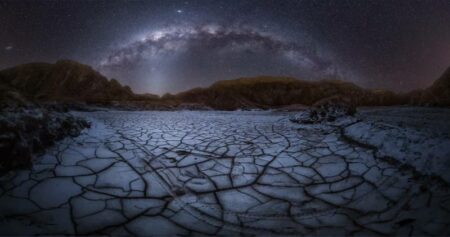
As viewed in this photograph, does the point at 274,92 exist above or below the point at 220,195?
above

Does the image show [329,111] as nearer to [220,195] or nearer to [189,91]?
[220,195]

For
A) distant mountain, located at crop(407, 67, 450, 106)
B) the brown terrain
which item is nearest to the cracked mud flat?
distant mountain, located at crop(407, 67, 450, 106)

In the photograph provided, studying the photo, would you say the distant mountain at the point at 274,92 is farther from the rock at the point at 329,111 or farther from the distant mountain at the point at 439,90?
the rock at the point at 329,111

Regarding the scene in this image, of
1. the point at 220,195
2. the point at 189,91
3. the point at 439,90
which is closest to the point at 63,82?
the point at 189,91

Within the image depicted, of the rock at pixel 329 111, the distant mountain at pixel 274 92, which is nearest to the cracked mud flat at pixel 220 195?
the rock at pixel 329 111

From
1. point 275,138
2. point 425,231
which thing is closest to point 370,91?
point 275,138
